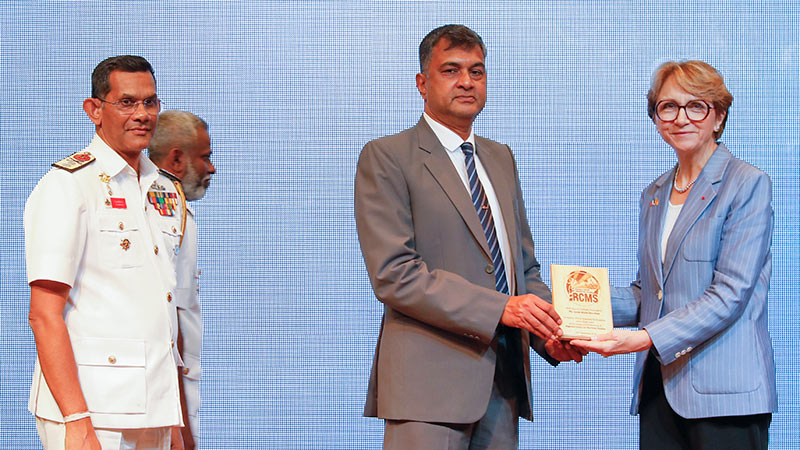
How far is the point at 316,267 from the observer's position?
3.59 meters

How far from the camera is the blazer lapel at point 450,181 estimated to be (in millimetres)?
2182

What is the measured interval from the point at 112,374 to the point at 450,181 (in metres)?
0.94

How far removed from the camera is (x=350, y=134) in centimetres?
359

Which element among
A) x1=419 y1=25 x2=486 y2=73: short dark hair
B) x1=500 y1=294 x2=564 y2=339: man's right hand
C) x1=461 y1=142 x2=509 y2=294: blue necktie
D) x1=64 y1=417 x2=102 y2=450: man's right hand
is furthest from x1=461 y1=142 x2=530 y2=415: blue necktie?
x1=64 y1=417 x2=102 y2=450: man's right hand

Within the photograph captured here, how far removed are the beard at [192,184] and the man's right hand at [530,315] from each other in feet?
4.57

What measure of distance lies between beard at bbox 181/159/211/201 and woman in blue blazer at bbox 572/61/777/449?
4.93 ft

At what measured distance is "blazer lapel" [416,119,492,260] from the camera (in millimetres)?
2182

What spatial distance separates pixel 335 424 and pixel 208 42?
5.50 feet

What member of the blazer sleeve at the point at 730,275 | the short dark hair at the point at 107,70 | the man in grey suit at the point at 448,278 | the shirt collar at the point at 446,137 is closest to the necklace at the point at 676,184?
the blazer sleeve at the point at 730,275

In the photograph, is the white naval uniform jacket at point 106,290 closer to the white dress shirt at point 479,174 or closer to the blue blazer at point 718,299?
the white dress shirt at point 479,174

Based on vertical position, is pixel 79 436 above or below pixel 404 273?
below

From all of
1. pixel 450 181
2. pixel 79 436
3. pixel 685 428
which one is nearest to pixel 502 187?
pixel 450 181

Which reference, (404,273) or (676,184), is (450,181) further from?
(676,184)

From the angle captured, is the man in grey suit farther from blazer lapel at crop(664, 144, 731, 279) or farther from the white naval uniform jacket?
the white naval uniform jacket
